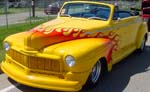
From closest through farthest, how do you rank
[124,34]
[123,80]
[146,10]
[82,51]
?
[82,51]
[123,80]
[124,34]
[146,10]

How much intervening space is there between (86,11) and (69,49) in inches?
88.7

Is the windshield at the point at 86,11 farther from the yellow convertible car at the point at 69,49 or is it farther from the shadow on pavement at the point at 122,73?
the shadow on pavement at the point at 122,73

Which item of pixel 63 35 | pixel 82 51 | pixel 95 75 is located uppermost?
pixel 63 35

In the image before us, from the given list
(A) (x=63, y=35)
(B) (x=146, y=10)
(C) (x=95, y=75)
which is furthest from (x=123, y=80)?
(B) (x=146, y=10)

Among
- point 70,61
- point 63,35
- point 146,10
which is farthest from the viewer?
point 146,10

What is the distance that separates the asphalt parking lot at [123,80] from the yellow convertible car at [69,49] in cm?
26

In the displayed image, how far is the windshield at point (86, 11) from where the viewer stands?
806 cm

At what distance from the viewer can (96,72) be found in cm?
687

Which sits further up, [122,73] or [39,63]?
[39,63]

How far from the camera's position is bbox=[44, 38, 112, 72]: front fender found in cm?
607

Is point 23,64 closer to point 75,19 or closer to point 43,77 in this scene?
point 43,77

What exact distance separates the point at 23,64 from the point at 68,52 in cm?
90

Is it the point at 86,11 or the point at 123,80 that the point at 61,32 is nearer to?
the point at 86,11

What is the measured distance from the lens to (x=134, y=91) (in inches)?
265
